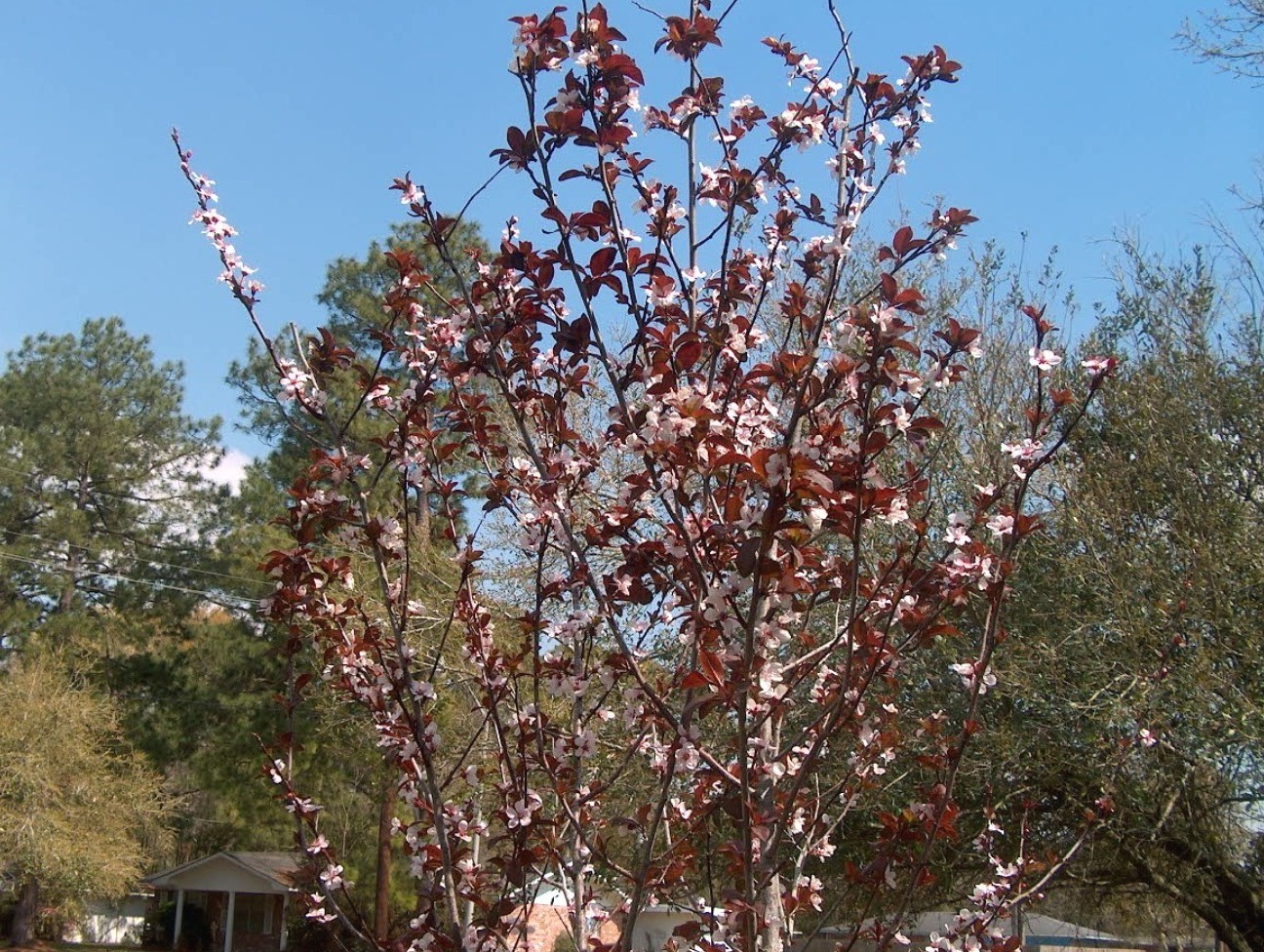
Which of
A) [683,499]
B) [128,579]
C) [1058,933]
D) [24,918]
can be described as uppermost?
[128,579]

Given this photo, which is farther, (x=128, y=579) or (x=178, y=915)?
(x=178, y=915)

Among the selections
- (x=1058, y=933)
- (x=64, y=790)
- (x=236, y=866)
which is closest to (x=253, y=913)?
(x=236, y=866)

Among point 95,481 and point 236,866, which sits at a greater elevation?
point 95,481

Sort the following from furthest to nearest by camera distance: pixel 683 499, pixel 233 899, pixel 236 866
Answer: pixel 233 899, pixel 236 866, pixel 683 499

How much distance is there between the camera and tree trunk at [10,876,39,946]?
22.8 m

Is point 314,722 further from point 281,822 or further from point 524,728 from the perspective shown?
point 524,728

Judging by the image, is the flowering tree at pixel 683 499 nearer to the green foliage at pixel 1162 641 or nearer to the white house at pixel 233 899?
the green foliage at pixel 1162 641

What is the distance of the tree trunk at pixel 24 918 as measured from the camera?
22.8 m

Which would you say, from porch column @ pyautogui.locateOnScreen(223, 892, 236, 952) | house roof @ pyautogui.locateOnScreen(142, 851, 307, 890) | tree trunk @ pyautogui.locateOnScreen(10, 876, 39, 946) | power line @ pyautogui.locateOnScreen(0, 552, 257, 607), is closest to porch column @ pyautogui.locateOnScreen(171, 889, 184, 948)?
house roof @ pyautogui.locateOnScreen(142, 851, 307, 890)

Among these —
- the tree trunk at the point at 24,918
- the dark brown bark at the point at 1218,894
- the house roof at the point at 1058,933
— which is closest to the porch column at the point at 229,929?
the tree trunk at the point at 24,918

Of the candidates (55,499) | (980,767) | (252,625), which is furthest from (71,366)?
Answer: (980,767)

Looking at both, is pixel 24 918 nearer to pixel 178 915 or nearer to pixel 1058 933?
pixel 178 915

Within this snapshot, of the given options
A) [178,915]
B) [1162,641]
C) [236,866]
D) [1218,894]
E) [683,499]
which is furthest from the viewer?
[178,915]

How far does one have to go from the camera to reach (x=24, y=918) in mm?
23156
